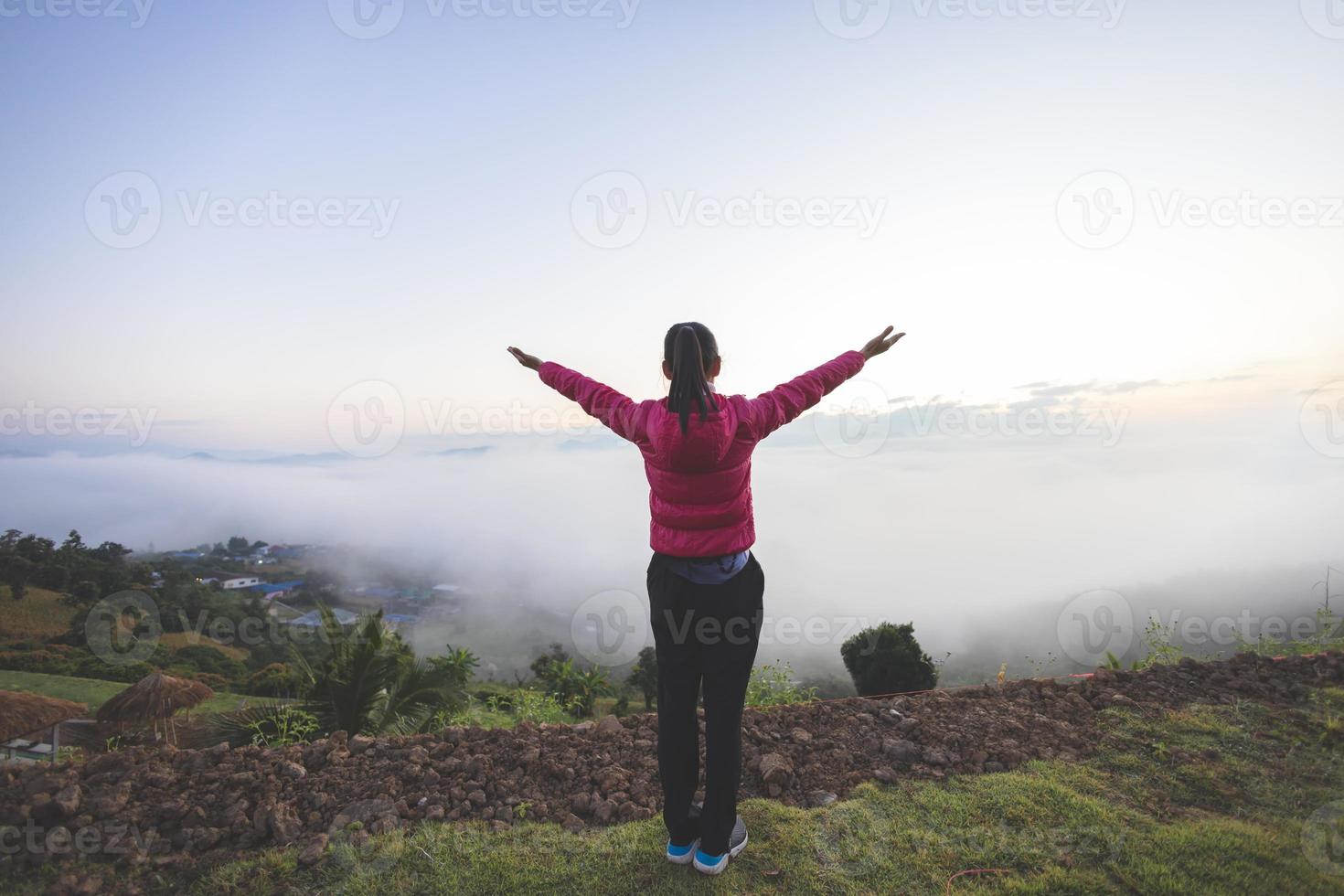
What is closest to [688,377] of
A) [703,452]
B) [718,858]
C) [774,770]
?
[703,452]

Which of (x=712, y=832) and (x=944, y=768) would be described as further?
(x=944, y=768)

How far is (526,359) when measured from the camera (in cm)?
304

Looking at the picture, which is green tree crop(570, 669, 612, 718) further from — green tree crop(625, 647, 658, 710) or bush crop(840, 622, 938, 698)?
bush crop(840, 622, 938, 698)

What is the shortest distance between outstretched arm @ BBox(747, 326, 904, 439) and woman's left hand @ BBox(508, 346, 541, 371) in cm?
106

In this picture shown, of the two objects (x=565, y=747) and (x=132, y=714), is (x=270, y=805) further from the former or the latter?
(x=132, y=714)

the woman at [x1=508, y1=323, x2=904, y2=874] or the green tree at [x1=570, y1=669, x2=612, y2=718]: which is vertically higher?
the woman at [x1=508, y1=323, x2=904, y2=874]

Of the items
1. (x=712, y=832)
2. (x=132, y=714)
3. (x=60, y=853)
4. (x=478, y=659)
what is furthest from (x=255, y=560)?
(x=712, y=832)

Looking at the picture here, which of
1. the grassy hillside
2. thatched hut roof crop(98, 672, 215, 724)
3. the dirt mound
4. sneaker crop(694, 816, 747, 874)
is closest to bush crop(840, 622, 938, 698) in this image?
the dirt mound

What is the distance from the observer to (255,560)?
1441 cm

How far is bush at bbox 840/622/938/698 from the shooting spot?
719 cm

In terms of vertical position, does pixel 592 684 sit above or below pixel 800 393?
below

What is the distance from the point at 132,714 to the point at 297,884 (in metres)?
3.29

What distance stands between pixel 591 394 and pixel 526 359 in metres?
0.44

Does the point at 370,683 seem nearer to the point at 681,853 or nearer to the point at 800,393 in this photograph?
the point at 681,853
